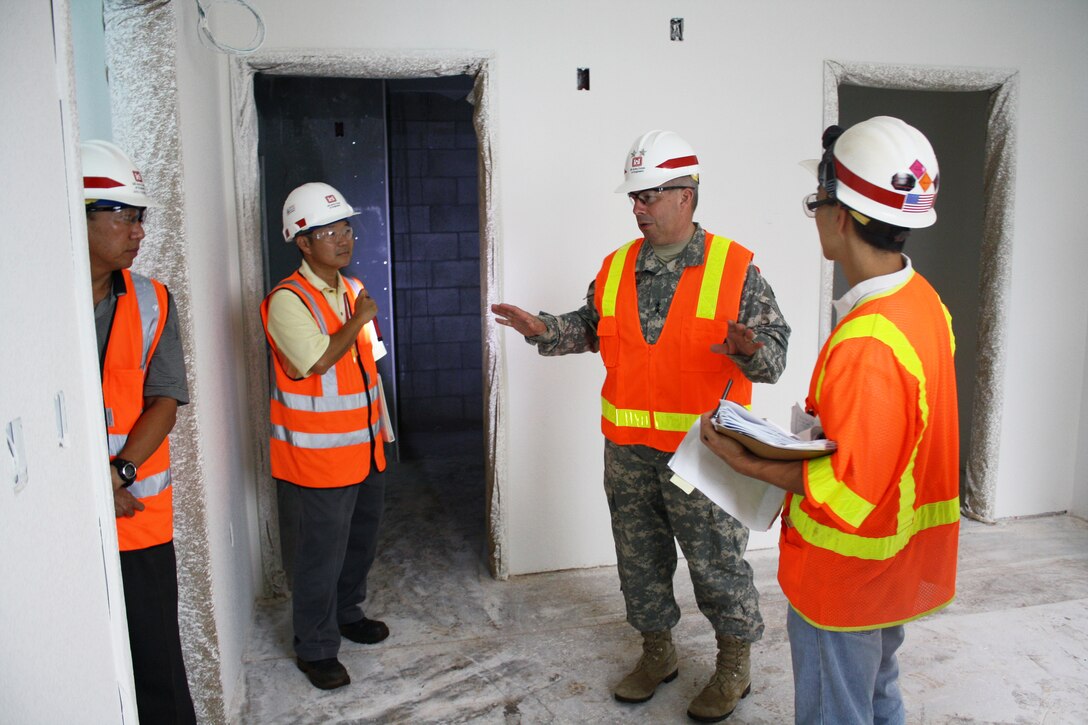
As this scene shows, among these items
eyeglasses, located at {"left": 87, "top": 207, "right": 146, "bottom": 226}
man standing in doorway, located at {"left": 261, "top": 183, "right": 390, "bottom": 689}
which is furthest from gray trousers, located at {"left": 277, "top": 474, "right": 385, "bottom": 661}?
eyeglasses, located at {"left": 87, "top": 207, "right": 146, "bottom": 226}

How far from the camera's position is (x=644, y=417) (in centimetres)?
254

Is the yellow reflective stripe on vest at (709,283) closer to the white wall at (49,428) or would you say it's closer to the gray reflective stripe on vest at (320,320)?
the gray reflective stripe on vest at (320,320)

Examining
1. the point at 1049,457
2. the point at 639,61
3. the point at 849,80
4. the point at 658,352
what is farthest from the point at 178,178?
the point at 1049,457

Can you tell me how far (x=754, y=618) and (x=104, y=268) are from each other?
208 centimetres

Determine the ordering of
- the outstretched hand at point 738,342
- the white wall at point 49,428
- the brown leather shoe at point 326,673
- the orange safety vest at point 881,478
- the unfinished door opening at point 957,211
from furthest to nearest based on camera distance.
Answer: the unfinished door opening at point 957,211 → the brown leather shoe at point 326,673 → the outstretched hand at point 738,342 → the orange safety vest at point 881,478 → the white wall at point 49,428

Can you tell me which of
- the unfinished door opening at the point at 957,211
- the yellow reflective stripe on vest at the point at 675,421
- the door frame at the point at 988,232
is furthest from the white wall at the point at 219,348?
the unfinished door opening at the point at 957,211

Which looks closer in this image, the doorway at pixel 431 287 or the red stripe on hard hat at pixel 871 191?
the red stripe on hard hat at pixel 871 191

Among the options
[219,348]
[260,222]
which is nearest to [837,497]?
[219,348]

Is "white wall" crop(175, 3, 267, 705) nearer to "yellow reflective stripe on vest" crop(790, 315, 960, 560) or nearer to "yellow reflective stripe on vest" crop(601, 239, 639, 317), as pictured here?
"yellow reflective stripe on vest" crop(601, 239, 639, 317)

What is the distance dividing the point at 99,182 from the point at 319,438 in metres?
1.11

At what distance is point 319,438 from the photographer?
2697mm

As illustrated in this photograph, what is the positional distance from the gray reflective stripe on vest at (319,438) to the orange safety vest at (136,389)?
0.72 metres

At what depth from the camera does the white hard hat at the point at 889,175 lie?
1589mm

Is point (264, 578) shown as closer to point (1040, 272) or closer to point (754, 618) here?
point (754, 618)
